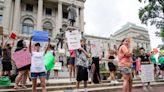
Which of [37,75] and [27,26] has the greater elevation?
[27,26]

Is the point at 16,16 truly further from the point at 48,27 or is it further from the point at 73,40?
the point at 73,40

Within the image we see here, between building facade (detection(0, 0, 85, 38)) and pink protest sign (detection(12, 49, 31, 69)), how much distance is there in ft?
86.9

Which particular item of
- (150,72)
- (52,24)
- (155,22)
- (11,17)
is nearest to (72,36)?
(150,72)

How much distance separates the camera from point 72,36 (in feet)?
20.3

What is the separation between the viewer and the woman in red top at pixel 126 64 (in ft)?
14.7

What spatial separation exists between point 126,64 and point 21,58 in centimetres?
333

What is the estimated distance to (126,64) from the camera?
4.65 meters

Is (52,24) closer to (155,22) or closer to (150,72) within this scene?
(155,22)

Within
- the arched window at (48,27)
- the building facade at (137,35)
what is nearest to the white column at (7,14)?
the arched window at (48,27)

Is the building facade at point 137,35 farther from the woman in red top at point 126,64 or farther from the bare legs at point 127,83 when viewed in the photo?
the bare legs at point 127,83

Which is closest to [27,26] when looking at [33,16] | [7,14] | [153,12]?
[33,16]

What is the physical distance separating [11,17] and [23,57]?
31.7m

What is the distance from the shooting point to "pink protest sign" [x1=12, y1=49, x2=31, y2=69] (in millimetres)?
5543

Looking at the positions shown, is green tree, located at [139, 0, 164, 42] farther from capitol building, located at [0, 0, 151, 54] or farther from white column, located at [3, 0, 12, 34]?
white column, located at [3, 0, 12, 34]
